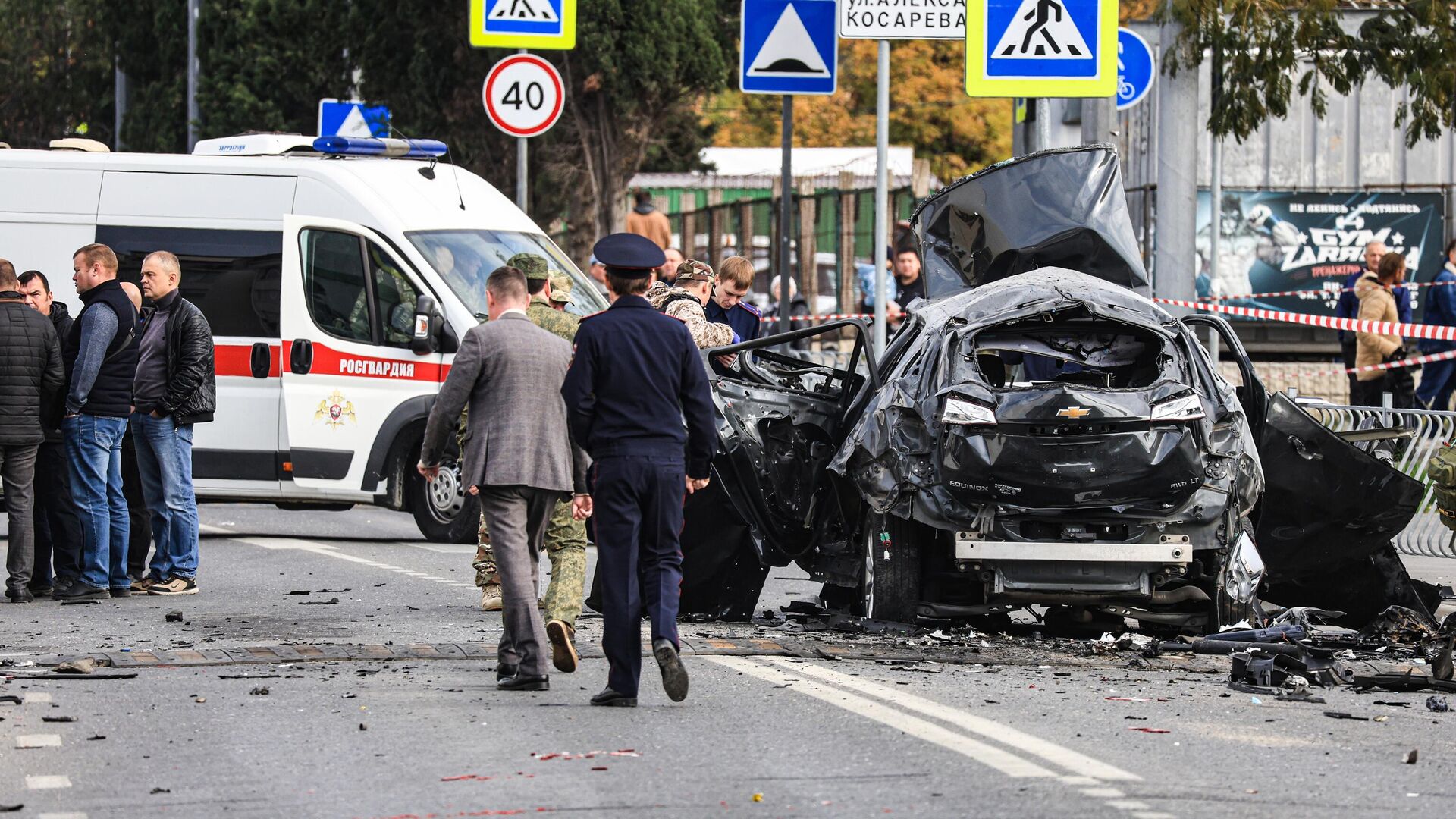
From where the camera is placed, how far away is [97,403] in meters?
12.1

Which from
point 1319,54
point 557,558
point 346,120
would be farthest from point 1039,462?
point 346,120

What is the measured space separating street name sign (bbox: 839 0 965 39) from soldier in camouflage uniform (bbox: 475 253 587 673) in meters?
3.56

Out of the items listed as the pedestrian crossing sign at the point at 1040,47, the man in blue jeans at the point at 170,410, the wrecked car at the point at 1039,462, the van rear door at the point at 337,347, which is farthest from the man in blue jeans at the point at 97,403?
the pedestrian crossing sign at the point at 1040,47

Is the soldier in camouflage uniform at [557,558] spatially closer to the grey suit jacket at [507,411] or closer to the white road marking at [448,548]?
the grey suit jacket at [507,411]

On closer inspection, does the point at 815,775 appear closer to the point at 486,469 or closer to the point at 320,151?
the point at 486,469

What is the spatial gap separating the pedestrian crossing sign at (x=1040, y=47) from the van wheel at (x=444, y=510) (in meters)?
4.17

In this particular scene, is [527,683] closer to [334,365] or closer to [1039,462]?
[1039,462]

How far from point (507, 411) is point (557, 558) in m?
1.22

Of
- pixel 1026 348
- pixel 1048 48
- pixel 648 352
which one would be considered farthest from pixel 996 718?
pixel 1048 48

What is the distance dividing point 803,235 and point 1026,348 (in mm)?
→ 17892

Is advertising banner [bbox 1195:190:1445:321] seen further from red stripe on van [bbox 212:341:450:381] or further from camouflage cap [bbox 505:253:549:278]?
camouflage cap [bbox 505:253:549:278]

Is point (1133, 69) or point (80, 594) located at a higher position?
point (1133, 69)

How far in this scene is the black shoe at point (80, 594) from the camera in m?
11.9

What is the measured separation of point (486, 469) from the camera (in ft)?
28.5
